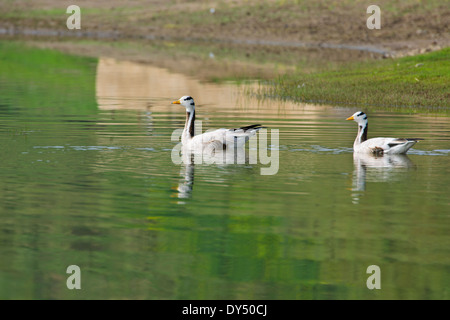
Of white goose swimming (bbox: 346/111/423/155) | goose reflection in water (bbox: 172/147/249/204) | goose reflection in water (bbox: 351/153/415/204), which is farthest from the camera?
white goose swimming (bbox: 346/111/423/155)

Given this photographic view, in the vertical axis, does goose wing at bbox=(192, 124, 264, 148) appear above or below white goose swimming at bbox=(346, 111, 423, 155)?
above

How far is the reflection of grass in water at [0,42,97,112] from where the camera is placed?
32.8 metres

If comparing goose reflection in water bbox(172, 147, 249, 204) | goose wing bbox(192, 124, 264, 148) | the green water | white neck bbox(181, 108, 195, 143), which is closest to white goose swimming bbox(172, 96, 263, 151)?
goose wing bbox(192, 124, 264, 148)

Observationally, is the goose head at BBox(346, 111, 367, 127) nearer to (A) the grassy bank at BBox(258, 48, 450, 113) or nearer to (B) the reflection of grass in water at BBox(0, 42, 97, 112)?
(A) the grassy bank at BBox(258, 48, 450, 113)

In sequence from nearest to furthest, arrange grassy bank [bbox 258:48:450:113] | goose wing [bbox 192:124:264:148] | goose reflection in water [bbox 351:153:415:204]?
1. goose reflection in water [bbox 351:153:415:204]
2. goose wing [bbox 192:124:264:148]
3. grassy bank [bbox 258:48:450:113]

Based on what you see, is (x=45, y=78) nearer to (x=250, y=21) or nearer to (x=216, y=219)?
(x=216, y=219)

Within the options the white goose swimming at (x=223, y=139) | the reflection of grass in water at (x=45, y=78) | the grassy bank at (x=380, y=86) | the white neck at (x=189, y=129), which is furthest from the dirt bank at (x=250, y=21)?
the white goose swimming at (x=223, y=139)

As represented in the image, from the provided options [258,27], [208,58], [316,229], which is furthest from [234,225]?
[258,27]

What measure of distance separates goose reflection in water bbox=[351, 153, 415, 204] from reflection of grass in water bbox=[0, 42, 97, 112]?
13.4m

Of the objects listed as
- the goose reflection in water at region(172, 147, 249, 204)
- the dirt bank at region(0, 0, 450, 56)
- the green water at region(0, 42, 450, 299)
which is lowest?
the green water at region(0, 42, 450, 299)

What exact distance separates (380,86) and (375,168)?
18876mm

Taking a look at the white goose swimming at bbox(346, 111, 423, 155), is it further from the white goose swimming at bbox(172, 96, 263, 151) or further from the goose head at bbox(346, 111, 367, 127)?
the white goose swimming at bbox(172, 96, 263, 151)

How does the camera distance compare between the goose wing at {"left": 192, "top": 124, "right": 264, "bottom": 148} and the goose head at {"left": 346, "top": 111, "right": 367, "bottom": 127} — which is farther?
the goose head at {"left": 346, "top": 111, "right": 367, "bottom": 127}

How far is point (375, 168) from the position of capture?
17.7 meters
